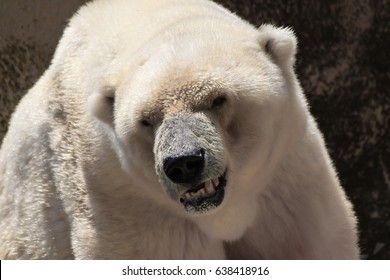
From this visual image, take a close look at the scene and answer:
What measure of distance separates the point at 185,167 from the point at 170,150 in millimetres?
83

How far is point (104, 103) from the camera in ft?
13.8

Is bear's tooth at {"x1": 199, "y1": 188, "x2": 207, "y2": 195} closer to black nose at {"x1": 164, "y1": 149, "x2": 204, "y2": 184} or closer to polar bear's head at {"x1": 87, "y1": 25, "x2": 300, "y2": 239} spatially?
polar bear's head at {"x1": 87, "y1": 25, "x2": 300, "y2": 239}

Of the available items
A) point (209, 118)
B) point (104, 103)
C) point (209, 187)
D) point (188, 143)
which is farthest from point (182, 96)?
point (104, 103)

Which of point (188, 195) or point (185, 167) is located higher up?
point (185, 167)

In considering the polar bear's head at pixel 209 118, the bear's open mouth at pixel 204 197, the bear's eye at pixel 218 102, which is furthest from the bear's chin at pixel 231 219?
the bear's eye at pixel 218 102

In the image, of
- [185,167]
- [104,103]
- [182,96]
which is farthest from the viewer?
[104,103]

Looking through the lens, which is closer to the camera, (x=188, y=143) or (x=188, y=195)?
(x=188, y=143)

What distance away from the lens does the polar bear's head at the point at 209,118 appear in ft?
12.3

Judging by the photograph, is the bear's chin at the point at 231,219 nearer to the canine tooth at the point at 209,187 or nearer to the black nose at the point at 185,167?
→ the canine tooth at the point at 209,187

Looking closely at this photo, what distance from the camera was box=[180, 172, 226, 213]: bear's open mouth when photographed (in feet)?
12.6

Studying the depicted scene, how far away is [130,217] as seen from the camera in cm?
436

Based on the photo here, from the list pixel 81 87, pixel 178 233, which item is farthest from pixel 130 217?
pixel 81 87

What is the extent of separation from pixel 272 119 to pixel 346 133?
252cm

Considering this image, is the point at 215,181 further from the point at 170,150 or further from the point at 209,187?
the point at 170,150
